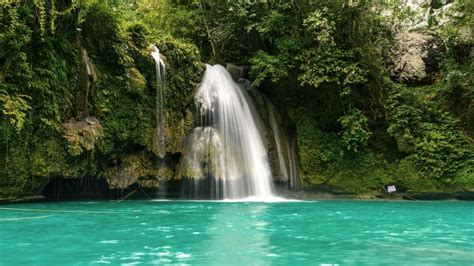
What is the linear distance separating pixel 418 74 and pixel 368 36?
2.25 meters

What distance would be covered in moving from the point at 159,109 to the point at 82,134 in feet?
9.08

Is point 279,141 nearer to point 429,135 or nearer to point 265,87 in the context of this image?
point 265,87

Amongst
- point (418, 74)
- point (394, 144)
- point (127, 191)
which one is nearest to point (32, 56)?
point (127, 191)

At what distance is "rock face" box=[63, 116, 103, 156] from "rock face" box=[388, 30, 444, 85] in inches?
417

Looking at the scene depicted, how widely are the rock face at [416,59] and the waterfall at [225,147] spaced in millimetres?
5515

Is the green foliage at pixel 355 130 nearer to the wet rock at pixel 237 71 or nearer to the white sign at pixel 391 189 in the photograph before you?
the white sign at pixel 391 189

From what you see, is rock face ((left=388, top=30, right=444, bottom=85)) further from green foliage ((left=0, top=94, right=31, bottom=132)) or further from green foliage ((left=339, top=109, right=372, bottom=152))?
green foliage ((left=0, top=94, right=31, bottom=132))

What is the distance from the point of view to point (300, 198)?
15453mm

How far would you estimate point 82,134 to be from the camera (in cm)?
1266

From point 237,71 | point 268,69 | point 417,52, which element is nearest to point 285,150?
point 268,69

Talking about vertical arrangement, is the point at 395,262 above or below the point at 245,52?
below

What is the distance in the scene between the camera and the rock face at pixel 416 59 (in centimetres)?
1652

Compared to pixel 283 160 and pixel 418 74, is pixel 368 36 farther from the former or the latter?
pixel 283 160

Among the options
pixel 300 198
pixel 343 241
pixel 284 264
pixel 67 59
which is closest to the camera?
pixel 284 264
